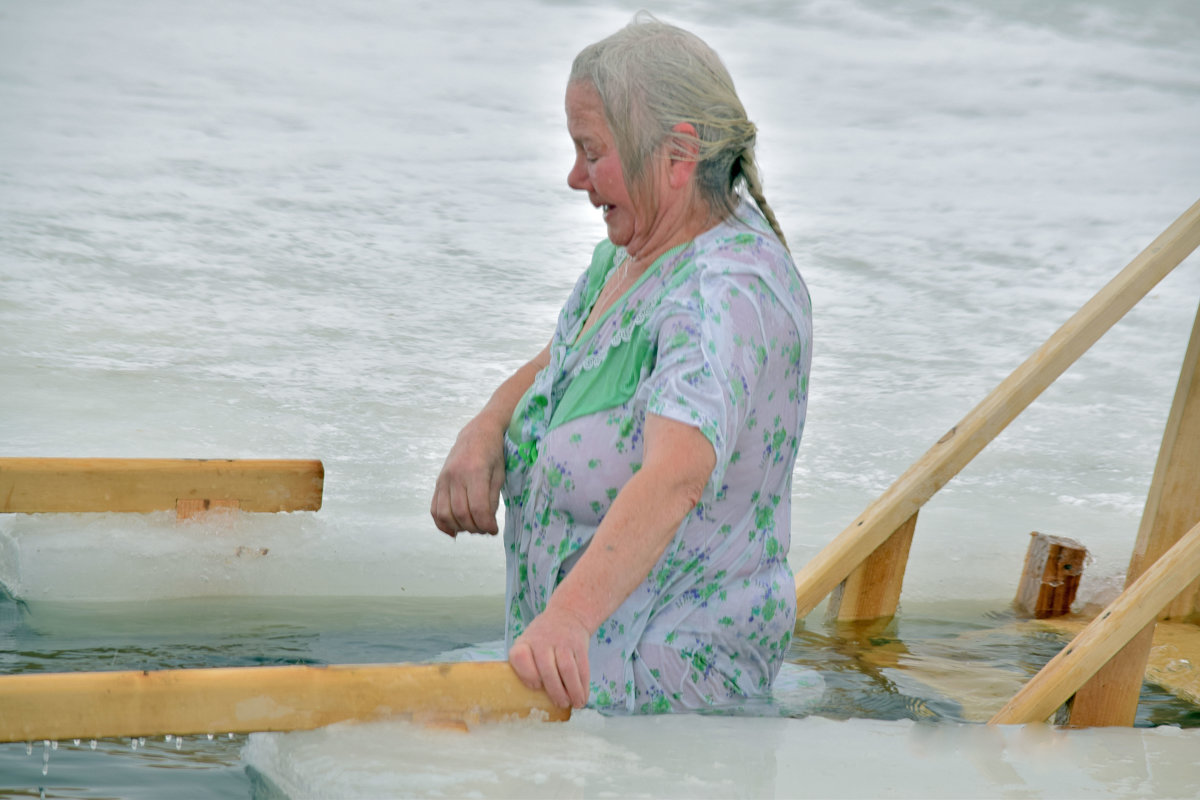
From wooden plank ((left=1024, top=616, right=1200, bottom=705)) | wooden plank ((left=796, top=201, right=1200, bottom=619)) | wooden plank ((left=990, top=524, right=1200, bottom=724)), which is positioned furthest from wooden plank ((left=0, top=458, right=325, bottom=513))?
wooden plank ((left=1024, top=616, right=1200, bottom=705))

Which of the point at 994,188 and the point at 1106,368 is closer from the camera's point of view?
the point at 1106,368

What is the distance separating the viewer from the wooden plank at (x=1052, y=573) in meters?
3.17

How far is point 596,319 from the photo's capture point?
1974 mm

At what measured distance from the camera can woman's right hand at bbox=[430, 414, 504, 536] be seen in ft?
6.64

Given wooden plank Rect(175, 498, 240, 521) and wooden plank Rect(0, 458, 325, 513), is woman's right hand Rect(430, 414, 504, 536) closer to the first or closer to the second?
wooden plank Rect(0, 458, 325, 513)

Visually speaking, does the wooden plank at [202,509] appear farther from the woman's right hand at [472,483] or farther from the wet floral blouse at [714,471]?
the wet floral blouse at [714,471]

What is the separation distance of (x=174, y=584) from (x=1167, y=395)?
4.02 meters

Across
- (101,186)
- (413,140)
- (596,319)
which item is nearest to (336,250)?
(101,186)

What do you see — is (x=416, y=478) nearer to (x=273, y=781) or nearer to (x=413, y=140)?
(x=273, y=781)

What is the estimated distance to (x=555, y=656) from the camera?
1568mm

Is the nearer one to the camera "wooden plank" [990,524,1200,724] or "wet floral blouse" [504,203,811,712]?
"wet floral blouse" [504,203,811,712]

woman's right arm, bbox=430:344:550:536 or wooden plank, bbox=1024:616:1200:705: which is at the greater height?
woman's right arm, bbox=430:344:550:536

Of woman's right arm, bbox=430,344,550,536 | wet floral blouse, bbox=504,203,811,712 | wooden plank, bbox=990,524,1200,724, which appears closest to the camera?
wet floral blouse, bbox=504,203,811,712

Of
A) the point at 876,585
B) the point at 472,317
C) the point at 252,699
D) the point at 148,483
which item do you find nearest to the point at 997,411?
the point at 876,585
